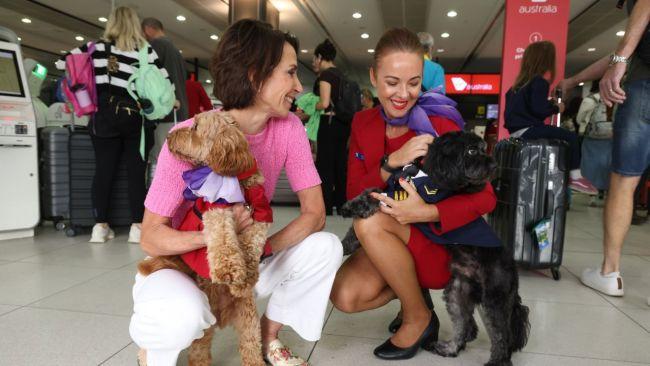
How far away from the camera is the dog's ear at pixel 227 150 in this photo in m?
1.18

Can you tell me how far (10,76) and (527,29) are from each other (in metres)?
5.30

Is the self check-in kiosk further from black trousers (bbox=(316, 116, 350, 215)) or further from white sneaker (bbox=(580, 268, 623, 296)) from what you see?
white sneaker (bbox=(580, 268, 623, 296))

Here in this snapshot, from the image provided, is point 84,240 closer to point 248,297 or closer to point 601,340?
point 248,297

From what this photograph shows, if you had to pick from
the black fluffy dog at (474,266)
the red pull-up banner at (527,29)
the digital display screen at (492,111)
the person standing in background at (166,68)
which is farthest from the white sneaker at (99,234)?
the digital display screen at (492,111)

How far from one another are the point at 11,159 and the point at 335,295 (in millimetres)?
3323

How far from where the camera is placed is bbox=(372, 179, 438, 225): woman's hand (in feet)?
5.06

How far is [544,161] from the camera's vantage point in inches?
105

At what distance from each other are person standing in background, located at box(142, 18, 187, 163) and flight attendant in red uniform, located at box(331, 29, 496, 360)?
2.71 metres

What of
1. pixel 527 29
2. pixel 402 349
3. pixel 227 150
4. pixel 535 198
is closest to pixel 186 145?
pixel 227 150

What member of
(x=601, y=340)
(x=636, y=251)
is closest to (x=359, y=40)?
(x=636, y=251)

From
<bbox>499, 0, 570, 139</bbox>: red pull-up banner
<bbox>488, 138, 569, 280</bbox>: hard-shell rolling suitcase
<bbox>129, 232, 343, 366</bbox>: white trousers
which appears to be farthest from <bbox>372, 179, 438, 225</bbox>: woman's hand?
<bbox>499, 0, 570, 139</bbox>: red pull-up banner

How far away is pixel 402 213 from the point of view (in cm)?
155

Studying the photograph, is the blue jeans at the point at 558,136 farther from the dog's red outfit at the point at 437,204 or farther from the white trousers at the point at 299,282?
the white trousers at the point at 299,282

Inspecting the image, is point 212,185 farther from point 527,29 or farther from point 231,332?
point 527,29
